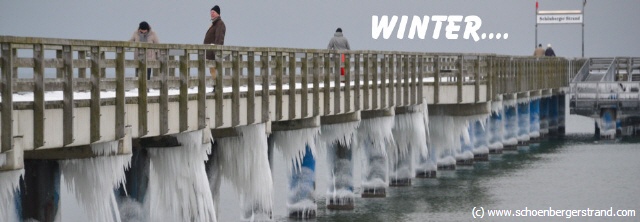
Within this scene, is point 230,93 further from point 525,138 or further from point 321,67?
point 525,138

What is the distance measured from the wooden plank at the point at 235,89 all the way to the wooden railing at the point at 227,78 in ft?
0.05

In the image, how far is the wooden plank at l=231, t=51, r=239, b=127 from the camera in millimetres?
23766

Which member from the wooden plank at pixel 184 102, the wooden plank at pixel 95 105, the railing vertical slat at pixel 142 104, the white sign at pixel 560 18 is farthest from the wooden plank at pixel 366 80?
the white sign at pixel 560 18

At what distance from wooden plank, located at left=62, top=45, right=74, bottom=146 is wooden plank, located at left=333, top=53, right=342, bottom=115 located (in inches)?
536

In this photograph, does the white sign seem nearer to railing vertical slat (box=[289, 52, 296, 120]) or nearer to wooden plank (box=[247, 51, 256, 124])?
railing vertical slat (box=[289, 52, 296, 120])

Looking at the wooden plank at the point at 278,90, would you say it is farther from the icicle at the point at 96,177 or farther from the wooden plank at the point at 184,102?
the icicle at the point at 96,177

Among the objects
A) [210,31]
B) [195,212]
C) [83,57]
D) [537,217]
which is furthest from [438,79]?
[83,57]

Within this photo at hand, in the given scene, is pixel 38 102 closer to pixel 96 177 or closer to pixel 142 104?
pixel 96 177

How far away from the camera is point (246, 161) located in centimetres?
2511

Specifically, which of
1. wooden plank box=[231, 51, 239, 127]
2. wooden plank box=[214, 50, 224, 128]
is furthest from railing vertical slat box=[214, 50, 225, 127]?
wooden plank box=[231, 51, 239, 127]

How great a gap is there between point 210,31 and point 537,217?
1227 cm

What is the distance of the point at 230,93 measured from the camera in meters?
23.8

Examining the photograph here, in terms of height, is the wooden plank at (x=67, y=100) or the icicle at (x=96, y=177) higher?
the wooden plank at (x=67, y=100)

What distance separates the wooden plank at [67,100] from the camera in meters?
17.0
